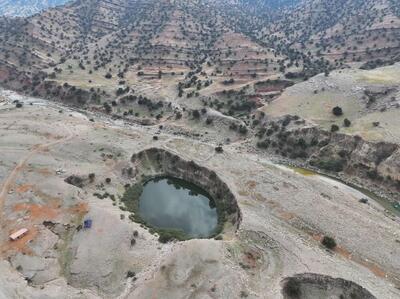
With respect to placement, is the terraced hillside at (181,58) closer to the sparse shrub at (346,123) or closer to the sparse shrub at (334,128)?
the sparse shrub at (334,128)

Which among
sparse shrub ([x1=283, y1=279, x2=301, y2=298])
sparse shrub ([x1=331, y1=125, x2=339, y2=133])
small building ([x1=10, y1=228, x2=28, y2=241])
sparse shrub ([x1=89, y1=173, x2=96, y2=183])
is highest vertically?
sparse shrub ([x1=331, y1=125, x2=339, y2=133])

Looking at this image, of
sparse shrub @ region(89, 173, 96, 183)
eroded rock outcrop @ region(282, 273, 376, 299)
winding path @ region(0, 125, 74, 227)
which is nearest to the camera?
eroded rock outcrop @ region(282, 273, 376, 299)

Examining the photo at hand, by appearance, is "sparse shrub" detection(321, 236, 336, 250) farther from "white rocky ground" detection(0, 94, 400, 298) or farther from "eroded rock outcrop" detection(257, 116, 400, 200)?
"eroded rock outcrop" detection(257, 116, 400, 200)

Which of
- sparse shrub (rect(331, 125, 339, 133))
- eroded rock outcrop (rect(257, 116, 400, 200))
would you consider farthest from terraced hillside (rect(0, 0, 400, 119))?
sparse shrub (rect(331, 125, 339, 133))

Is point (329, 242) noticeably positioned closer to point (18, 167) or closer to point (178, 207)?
point (178, 207)

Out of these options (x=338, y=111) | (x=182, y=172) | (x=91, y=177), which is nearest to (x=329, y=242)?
(x=182, y=172)

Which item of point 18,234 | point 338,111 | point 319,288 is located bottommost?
point 18,234

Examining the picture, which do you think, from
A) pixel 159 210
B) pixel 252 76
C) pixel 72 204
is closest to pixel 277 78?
pixel 252 76
